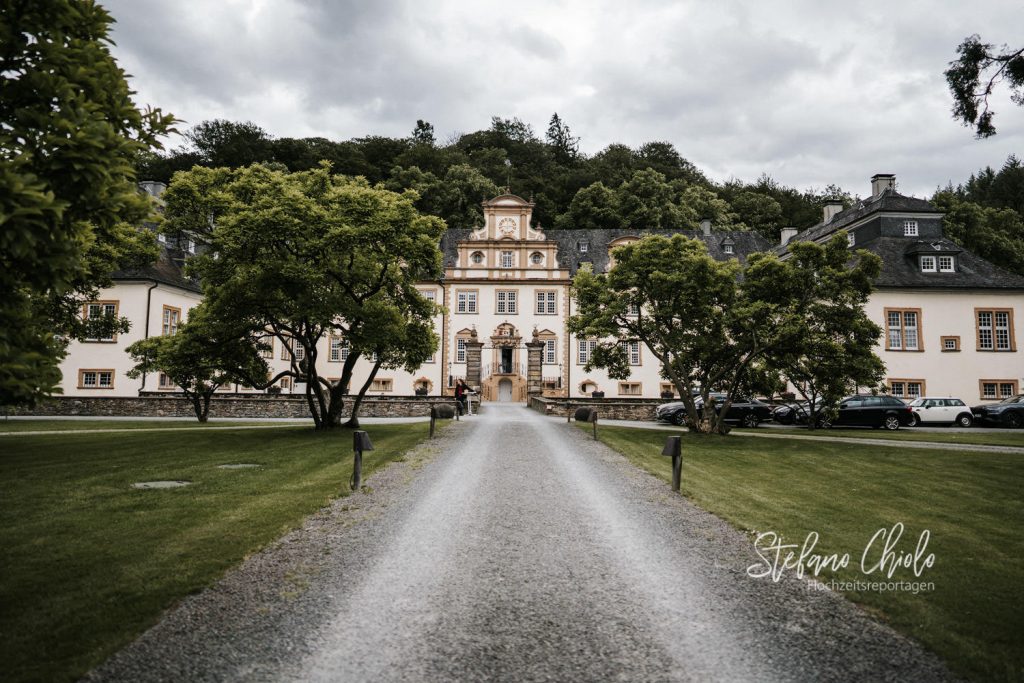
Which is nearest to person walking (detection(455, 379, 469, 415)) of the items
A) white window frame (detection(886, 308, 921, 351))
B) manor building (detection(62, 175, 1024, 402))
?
manor building (detection(62, 175, 1024, 402))

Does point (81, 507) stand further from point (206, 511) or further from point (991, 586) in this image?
point (991, 586)

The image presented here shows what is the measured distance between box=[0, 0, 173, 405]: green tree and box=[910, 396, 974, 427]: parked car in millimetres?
32877

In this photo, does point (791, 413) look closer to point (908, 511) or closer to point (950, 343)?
point (950, 343)

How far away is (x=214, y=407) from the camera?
30.7 meters

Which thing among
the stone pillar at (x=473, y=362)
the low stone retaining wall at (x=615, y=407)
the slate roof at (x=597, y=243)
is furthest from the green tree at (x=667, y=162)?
the low stone retaining wall at (x=615, y=407)

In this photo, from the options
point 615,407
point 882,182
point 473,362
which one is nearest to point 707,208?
point 882,182

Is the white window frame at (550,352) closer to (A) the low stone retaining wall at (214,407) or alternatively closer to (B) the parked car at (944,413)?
(A) the low stone retaining wall at (214,407)

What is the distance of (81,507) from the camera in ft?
30.1

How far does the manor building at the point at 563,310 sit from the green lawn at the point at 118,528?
60.5ft

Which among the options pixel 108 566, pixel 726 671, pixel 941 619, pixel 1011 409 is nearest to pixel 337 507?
pixel 108 566

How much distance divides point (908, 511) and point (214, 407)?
1148 inches

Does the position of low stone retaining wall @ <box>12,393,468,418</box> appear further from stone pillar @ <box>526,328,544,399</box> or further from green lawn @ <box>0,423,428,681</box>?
stone pillar @ <box>526,328,544,399</box>

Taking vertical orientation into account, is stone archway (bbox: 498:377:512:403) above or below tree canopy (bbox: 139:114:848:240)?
below

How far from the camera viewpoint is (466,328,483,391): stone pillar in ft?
149
